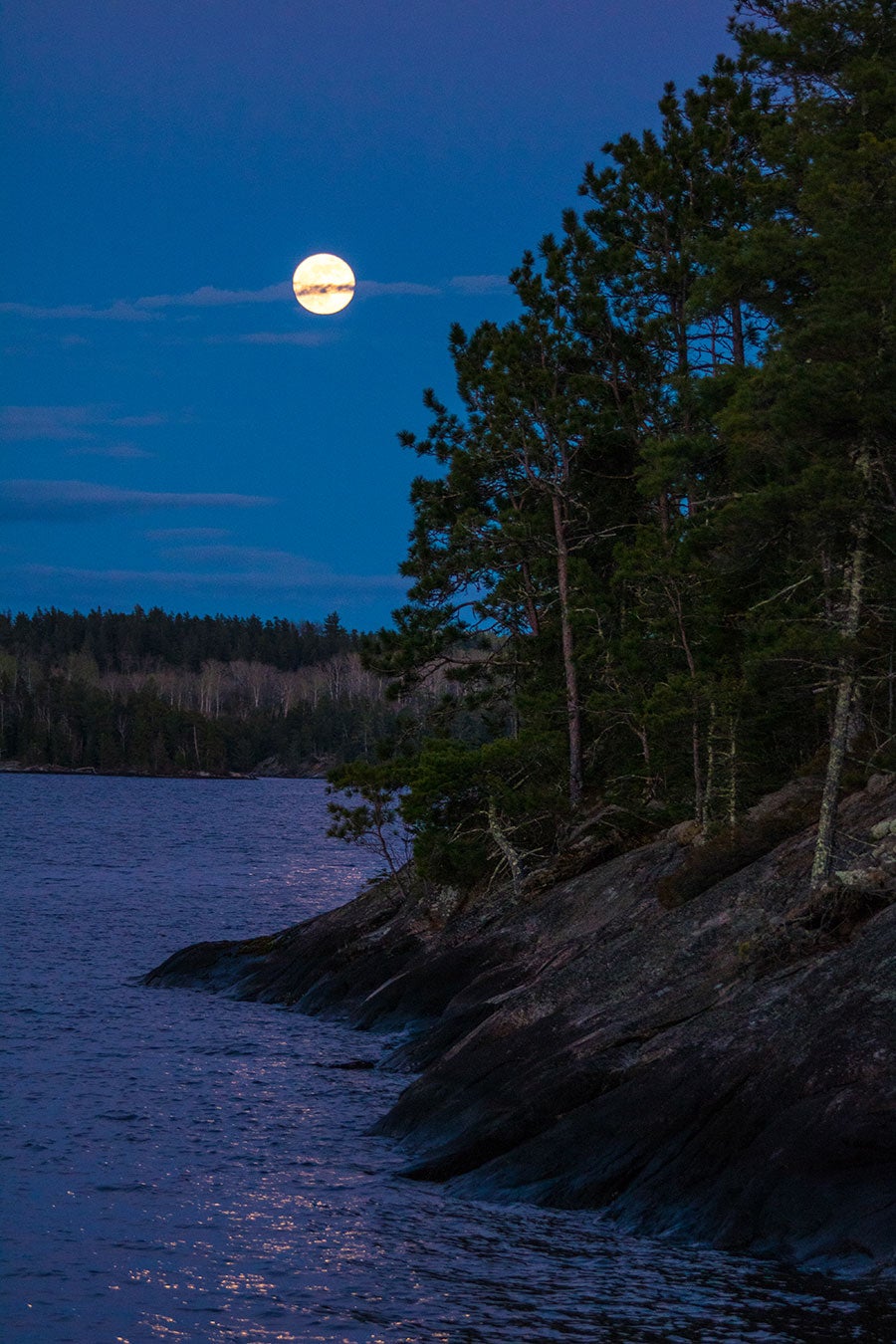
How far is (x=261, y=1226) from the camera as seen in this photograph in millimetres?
15469

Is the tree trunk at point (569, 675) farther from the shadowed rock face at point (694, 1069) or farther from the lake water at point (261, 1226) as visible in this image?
the lake water at point (261, 1226)

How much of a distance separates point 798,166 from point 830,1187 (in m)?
21.6

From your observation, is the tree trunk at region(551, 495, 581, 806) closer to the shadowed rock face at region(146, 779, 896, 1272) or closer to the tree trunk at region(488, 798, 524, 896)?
the tree trunk at region(488, 798, 524, 896)

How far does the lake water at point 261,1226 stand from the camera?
1214cm

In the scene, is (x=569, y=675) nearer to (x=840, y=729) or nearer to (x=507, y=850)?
(x=507, y=850)

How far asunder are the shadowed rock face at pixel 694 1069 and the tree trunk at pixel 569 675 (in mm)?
7437

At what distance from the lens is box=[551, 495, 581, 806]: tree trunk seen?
105 feet

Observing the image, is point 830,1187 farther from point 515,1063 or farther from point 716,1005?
point 515,1063

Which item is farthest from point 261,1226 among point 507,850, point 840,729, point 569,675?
point 569,675

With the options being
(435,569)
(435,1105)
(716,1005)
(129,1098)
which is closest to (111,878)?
(435,569)

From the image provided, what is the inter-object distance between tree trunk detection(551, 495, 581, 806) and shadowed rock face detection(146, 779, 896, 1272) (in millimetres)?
7437

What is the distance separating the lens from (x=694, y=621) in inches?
1081

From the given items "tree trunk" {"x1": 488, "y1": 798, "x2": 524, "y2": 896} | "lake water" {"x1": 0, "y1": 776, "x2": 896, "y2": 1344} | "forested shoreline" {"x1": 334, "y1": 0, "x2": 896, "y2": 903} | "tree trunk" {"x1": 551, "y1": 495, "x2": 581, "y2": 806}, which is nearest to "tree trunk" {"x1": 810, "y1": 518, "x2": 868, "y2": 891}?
"forested shoreline" {"x1": 334, "y1": 0, "x2": 896, "y2": 903}

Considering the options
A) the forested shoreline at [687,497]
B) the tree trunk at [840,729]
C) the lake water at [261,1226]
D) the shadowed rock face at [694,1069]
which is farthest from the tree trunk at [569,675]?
the tree trunk at [840,729]
